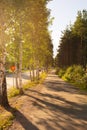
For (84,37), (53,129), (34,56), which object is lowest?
(53,129)

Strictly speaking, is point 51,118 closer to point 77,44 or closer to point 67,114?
point 67,114

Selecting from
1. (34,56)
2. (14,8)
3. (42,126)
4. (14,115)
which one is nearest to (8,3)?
(14,8)

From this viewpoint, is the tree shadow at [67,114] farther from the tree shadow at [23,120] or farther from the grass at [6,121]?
the grass at [6,121]

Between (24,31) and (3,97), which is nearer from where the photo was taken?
(3,97)

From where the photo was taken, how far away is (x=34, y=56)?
1976 inches

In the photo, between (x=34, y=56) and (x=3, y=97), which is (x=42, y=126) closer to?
(x=3, y=97)

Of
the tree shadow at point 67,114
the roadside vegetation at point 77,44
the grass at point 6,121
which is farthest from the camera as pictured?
the roadside vegetation at point 77,44

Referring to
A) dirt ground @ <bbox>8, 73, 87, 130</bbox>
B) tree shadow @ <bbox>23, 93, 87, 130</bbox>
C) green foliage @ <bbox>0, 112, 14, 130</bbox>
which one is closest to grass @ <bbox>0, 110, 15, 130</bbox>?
green foliage @ <bbox>0, 112, 14, 130</bbox>

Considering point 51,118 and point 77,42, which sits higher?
point 77,42

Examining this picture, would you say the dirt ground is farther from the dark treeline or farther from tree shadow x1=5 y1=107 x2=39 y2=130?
the dark treeline

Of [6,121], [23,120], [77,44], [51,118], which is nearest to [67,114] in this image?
[51,118]

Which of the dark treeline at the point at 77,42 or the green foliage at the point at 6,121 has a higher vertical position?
the dark treeline at the point at 77,42

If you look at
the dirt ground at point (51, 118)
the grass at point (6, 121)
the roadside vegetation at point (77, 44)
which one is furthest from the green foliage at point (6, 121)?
the roadside vegetation at point (77, 44)

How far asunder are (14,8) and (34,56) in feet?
102
